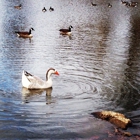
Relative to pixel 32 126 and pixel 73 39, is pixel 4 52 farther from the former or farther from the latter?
pixel 32 126

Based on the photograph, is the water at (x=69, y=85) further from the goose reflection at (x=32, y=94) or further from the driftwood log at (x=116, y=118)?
the driftwood log at (x=116, y=118)

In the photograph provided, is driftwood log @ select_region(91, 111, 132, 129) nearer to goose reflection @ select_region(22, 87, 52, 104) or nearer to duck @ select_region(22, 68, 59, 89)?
goose reflection @ select_region(22, 87, 52, 104)

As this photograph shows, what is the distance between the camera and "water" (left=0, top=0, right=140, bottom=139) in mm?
11695

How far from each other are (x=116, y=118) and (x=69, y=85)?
478 centimetres

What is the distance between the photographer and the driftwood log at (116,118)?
11.7 m

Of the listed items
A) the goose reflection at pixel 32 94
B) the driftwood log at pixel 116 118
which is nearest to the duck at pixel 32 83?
the goose reflection at pixel 32 94

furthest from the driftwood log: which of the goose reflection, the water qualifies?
the goose reflection

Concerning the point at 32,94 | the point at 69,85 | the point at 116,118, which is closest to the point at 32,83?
the point at 32,94

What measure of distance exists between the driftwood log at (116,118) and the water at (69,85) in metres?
0.24

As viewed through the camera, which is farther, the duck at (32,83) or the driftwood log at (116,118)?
the duck at (32,83)

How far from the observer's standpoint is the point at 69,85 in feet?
53.7

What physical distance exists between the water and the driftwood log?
238mm

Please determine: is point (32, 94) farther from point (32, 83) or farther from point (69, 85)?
point (69, 85)

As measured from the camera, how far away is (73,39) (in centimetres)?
3125
